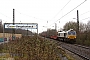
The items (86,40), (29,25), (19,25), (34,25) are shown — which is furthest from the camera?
(86,40)

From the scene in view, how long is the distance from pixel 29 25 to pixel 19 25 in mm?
4125

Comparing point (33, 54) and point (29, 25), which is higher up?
point (29, 25)

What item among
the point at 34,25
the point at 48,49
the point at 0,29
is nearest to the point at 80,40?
the point at 34,25

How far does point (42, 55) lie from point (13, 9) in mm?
33650

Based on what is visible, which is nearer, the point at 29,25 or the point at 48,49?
the point at 48,49

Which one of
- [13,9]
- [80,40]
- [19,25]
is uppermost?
[13,9]

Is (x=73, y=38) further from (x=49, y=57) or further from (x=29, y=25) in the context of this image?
(x=49, y=57)

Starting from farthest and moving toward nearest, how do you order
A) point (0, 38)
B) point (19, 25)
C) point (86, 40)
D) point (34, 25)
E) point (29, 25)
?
1. point (0, 38)
2. point (86, 40)
3. point (19, 25)
4. point (29, 25)
5. point (34, 25)

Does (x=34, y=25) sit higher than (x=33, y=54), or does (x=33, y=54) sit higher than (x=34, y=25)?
(x=34, y=25)

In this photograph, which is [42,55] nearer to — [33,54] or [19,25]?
[33,54]

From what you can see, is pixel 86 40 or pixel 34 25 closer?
pixel 34 25

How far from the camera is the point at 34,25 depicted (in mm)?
27219

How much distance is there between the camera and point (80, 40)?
43375 millimetres

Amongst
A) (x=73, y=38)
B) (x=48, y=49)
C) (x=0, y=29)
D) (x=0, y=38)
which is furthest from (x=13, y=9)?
(x=48, y=49)
